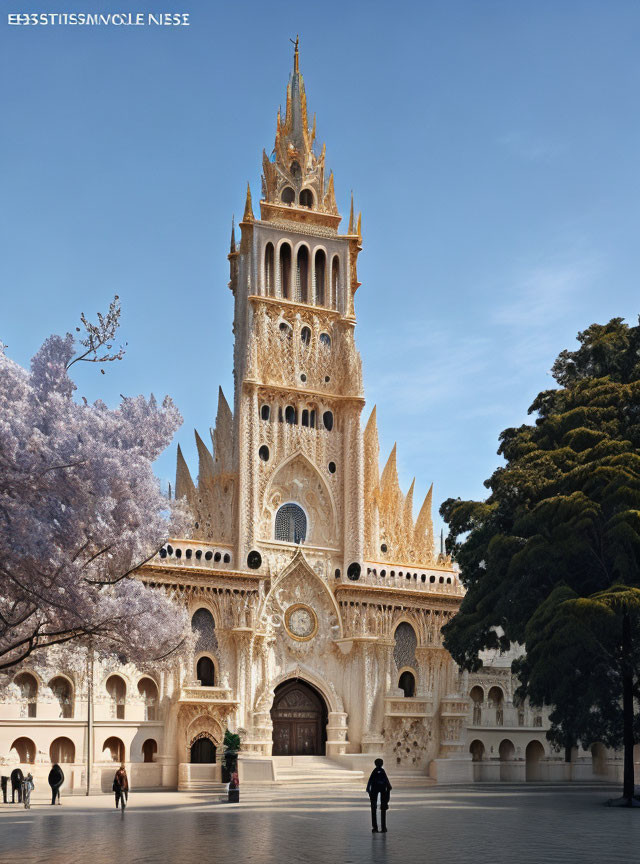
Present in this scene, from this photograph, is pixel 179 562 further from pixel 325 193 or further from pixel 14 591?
pixel 14 591

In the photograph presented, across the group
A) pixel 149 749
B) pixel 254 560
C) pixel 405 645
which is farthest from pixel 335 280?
pixel 149 749

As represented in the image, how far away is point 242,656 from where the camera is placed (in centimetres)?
4634

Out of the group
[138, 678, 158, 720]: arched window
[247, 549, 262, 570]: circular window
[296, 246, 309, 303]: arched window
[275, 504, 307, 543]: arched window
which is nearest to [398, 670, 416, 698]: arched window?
Answer: [275, 504, 307, 543]: arched window

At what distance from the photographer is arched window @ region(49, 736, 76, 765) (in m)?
43.6

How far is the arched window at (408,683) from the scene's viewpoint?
50.2 meters

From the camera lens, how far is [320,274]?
5441cm

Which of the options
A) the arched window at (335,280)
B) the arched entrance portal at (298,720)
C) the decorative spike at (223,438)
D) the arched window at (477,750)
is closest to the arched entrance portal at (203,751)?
the arched entrance portal at (298,720)

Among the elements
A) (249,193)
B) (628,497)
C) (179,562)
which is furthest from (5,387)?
(249,193)

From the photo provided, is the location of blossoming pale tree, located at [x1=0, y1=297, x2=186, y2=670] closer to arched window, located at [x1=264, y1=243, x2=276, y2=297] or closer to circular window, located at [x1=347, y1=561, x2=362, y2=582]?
circular window, located at [x1=347, y1=561, x2=362, y2=582]

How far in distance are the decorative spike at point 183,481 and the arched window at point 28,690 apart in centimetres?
1045

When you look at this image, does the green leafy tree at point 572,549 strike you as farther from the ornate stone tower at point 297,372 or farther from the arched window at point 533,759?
the arched window at point 533,759

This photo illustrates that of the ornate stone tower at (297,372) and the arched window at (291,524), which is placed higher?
the ornate stone tower at (297,372)

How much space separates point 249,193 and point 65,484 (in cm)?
3628

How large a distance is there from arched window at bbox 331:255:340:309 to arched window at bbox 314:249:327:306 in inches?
17.4
